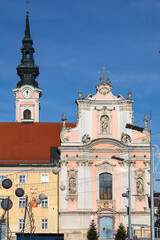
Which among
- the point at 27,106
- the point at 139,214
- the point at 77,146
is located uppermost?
the point at 27,106

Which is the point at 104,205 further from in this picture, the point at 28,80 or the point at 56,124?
the point at 28,80

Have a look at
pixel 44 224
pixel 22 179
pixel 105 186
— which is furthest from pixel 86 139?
pixel 44 224

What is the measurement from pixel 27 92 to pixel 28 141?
1299 cm

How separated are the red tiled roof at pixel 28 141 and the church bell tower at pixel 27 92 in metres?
7.01

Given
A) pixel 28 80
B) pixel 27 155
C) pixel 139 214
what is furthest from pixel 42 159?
pixel 28 80

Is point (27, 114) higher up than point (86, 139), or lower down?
higher up

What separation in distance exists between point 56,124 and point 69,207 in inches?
443

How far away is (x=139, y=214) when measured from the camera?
5131 centimetres

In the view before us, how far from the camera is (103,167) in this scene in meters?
52.3

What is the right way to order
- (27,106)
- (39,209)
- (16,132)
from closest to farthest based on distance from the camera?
(39,209) → (16,132) → (27,106)

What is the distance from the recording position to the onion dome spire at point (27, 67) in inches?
2658

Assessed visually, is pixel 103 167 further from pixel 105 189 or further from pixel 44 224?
pixel 44 224

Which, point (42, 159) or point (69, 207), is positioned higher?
point (42, 159)

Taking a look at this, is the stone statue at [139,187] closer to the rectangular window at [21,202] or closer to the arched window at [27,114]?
the rectangular window at [21,202]
